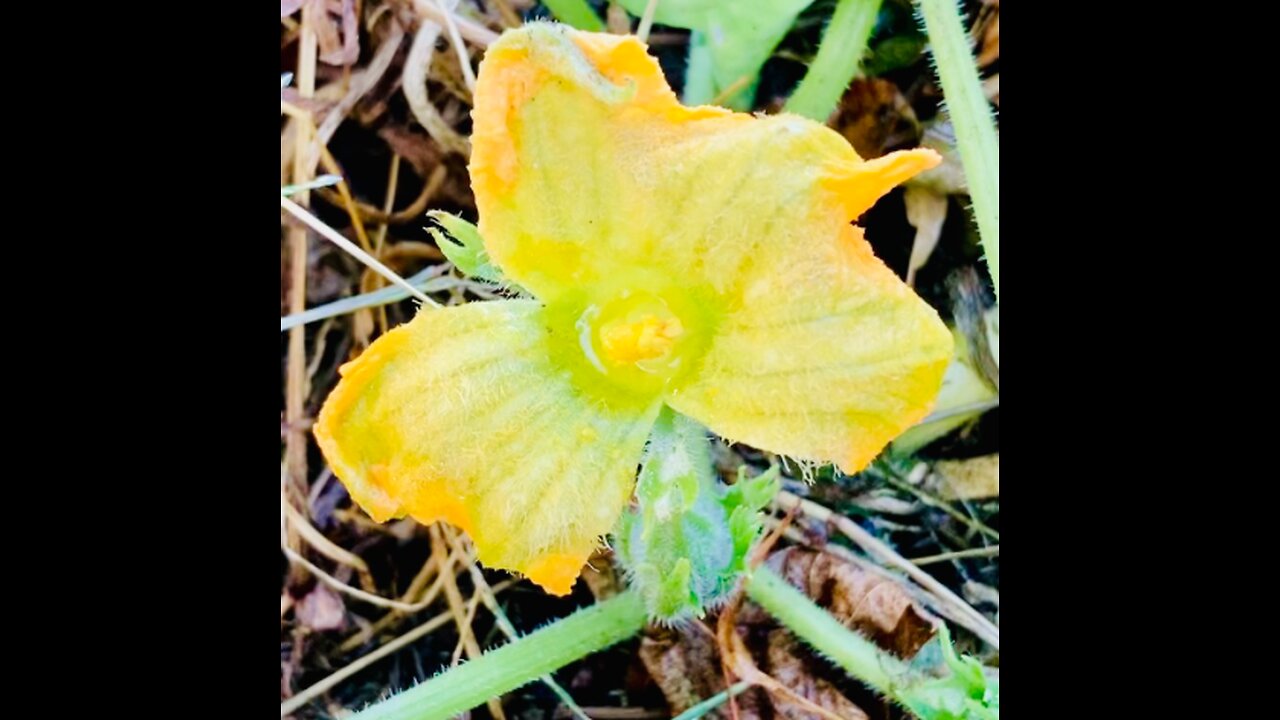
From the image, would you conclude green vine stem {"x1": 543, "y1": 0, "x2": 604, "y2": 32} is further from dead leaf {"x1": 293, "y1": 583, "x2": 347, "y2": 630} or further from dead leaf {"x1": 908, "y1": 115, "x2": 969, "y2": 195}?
dead leaf {"x1": 293, "y1": 583, "x2": 347, "y2": 630}

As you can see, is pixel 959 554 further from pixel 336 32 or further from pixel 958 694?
pixel 336 32

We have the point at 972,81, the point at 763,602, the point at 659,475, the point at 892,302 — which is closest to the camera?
the point at 892,302

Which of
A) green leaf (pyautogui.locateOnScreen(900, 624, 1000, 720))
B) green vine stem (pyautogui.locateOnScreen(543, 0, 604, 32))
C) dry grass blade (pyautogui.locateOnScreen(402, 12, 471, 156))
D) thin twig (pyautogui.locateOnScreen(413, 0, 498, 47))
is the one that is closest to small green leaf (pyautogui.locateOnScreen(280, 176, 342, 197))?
dry grass blade (pyautogui.locateOnScreen(402, 12, 471, 156))

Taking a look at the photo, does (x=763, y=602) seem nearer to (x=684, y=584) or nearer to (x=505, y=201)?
(x=684, y=584)

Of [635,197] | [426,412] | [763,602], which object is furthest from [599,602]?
[635,197]

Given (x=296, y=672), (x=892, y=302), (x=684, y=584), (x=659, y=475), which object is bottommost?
(x=296, y=672)

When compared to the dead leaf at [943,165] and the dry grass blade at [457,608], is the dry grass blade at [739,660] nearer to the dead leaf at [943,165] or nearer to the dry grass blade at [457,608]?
the dry grass blade at [457,608]

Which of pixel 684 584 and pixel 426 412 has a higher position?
pixel 426 412
